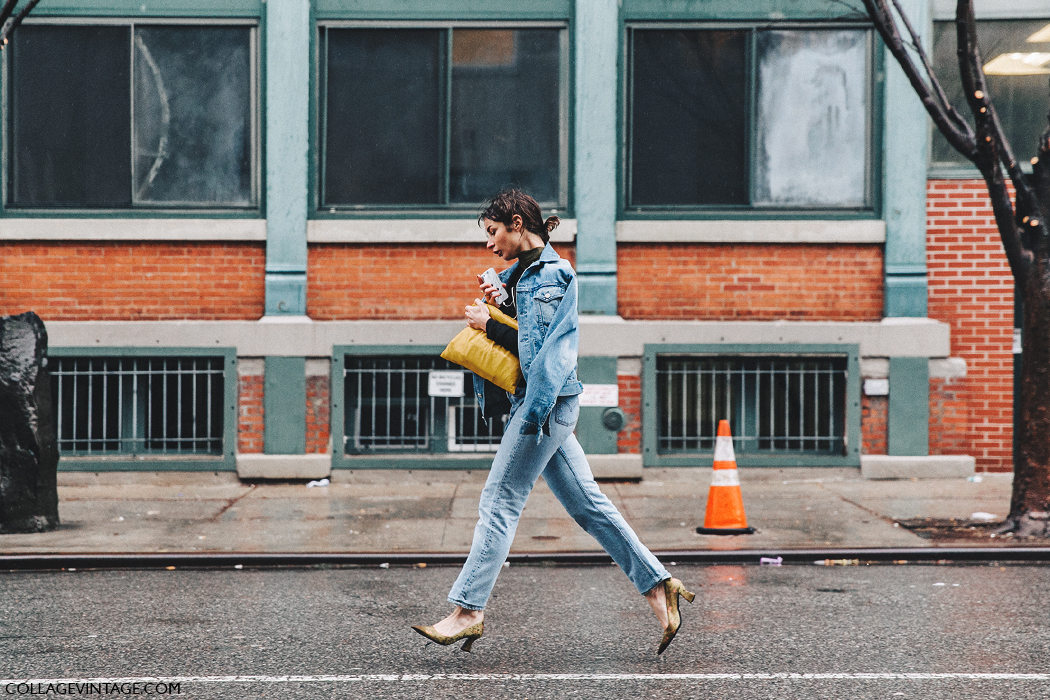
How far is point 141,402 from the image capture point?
37.7ft

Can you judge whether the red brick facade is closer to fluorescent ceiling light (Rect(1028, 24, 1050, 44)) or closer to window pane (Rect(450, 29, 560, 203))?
window pane (Rect(450, 29, 560, 203))

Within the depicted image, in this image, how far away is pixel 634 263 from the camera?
11.5 metres

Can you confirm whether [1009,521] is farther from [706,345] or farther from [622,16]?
[622,16]

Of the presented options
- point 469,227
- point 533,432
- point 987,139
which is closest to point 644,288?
point 469,227

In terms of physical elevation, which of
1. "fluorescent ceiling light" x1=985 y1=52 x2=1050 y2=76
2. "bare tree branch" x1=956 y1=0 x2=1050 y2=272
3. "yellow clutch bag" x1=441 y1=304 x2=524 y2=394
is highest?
"fluorescent ceiling light" x1=985 y1=52 x2=1050 y2=76

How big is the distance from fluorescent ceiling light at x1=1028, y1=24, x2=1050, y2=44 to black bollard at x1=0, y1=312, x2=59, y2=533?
949cm

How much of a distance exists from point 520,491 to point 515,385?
18.5 inches

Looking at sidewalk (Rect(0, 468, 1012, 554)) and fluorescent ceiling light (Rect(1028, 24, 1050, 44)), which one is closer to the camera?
sidewalk (Rect(0, 468, 1012, 554))

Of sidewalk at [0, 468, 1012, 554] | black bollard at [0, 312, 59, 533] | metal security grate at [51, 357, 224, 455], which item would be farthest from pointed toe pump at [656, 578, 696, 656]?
metal security grate at [51, 357, 224, 455]

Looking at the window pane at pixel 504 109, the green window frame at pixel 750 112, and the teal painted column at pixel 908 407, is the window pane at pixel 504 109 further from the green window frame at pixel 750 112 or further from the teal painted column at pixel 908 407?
the teal painted column at pixel 908 407

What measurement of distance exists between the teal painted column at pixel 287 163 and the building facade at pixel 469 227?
0.03 meters

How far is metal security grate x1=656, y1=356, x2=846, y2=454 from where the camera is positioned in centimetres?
1159

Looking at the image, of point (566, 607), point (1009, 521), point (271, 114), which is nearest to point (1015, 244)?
point (1009, 521)

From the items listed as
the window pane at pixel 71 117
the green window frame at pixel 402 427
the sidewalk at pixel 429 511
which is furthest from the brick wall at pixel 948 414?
the window pane at pixel 71 117
